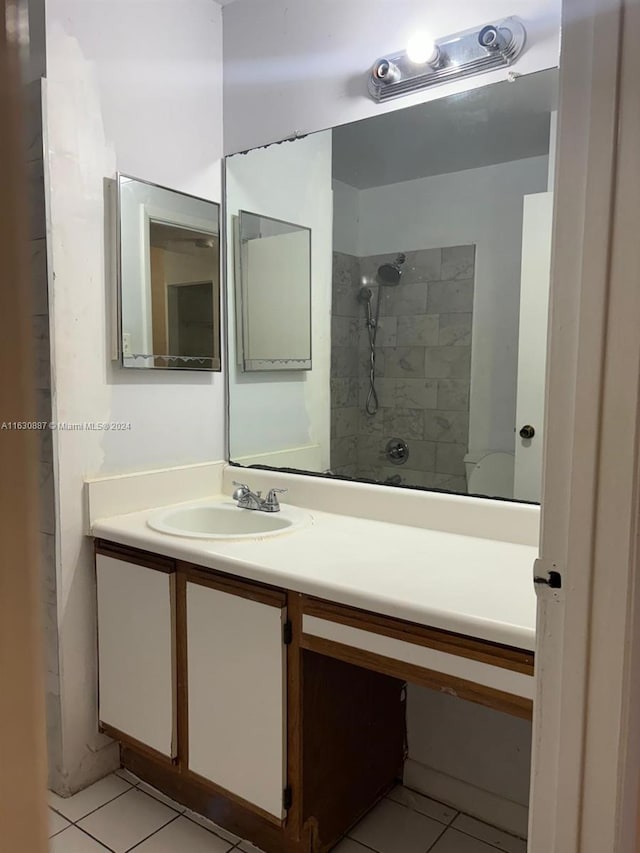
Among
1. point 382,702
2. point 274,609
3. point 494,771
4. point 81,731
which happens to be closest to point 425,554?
point 274,609

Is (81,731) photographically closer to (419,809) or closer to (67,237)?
(419,809)

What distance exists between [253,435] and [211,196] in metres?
0.87

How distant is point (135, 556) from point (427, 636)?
93 cm

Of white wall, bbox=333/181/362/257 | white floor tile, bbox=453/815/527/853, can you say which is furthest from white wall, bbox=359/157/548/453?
white floor tile, bbox=453/815/527/853

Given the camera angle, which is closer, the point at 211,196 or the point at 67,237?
the point at 67,237

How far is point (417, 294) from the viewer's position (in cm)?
205

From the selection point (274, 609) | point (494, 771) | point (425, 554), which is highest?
point (425, 554)

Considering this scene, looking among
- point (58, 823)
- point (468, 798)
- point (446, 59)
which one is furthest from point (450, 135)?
point (58, 823)

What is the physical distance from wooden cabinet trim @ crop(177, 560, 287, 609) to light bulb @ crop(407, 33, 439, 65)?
148cm

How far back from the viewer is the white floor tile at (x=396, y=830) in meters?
1.72

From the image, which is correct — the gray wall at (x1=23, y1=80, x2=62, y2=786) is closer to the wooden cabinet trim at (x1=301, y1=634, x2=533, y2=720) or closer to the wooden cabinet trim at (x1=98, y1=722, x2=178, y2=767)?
the wooden cabinet trim at (x1=98, y1=722, x2=178, y2=767)

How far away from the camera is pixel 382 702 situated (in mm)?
1856

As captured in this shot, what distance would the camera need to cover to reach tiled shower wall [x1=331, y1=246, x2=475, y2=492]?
1.94m

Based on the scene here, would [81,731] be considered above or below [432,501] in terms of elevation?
below
